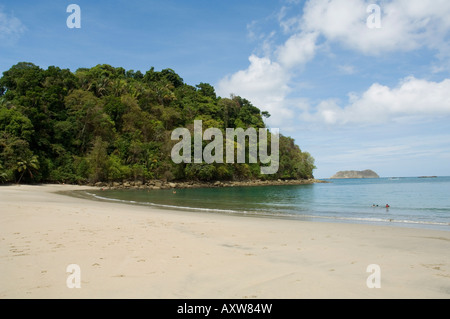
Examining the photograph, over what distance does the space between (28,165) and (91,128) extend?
55.2ft

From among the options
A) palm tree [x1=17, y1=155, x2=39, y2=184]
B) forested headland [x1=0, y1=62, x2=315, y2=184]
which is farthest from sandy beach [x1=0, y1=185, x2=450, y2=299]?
forested headland [x1=0, y1=62, x2=315, y2=184]

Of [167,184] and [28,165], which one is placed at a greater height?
[28,165]

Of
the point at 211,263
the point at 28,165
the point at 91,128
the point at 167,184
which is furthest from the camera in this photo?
the point at 167,184

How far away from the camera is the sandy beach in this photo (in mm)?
4816

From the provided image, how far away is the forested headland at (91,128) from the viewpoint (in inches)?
1762

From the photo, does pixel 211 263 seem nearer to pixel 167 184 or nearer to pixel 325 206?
pixel 325 206

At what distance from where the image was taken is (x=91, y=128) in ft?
192

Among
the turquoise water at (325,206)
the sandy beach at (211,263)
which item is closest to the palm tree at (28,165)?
the turquoise water at (325,206)

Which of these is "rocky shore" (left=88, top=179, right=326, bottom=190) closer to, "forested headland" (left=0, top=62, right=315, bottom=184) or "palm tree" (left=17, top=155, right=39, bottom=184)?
"forested headland" (left=0, top=62, right=315, bottom=184)

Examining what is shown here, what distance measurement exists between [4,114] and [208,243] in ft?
155

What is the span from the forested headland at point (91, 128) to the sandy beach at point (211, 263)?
1602 inches

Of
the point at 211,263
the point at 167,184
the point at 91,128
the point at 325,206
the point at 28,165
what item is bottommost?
the point at 325,206

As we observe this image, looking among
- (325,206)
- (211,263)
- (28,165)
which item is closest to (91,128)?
(28,165)

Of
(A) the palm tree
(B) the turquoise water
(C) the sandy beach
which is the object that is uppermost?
(A) the palm tree
